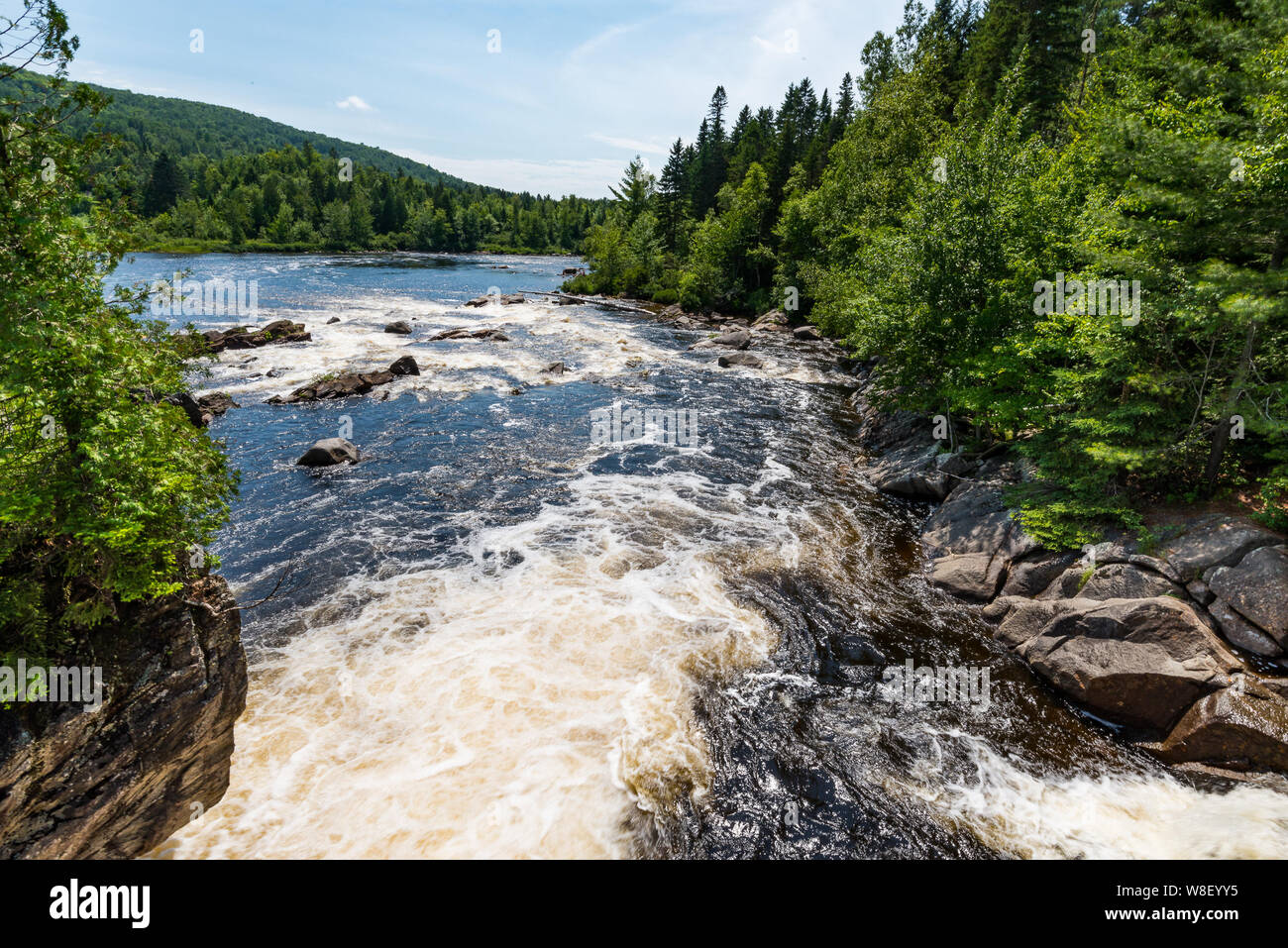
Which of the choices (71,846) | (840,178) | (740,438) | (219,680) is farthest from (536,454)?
(840,178)

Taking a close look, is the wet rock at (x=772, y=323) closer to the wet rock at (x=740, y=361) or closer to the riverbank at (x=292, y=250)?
the wet rock at (x=740, y=361)

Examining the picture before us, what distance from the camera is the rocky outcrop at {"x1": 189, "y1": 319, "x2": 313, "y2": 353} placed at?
118 feet

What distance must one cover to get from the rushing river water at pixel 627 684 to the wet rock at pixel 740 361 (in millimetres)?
17346

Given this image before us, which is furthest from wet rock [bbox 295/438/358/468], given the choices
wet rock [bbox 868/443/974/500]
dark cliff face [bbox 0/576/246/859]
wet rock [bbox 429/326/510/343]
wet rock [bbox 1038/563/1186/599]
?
wet rock [bbox 429/326/510/343]

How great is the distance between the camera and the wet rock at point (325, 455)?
20.6m

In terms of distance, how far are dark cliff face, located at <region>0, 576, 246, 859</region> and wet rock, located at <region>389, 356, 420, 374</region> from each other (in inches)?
1067

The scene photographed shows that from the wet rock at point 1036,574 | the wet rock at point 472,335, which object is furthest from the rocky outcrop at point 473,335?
the wet rock at point 1036,574

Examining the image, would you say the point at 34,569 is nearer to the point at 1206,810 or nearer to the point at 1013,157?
the point at 1206,810

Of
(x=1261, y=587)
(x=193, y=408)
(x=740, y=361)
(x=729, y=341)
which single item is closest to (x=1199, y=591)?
(x=1261, y=587)

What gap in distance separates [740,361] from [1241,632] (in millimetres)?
32690

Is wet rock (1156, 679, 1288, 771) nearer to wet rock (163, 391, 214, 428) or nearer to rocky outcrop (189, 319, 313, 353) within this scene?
wet rock (163, 391, 214, 428)

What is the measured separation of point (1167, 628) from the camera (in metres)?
9.92
